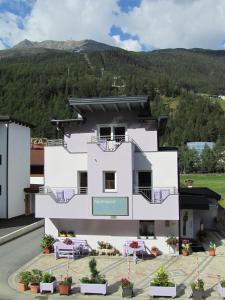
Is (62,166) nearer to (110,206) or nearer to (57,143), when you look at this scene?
(57,143)

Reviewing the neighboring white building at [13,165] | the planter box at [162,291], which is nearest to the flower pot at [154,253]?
the planter box at [162,291]

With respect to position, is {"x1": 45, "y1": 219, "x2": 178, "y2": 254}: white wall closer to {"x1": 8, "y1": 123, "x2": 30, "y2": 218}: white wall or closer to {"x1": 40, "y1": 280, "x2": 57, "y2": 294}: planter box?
{"x1": 40, "y1": 280, "x2": 57, "y2": 294}: planter box

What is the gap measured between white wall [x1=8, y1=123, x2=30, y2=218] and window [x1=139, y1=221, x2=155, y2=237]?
60.4 feet

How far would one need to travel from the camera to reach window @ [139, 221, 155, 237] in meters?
26.5

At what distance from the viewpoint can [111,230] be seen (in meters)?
→ 26.8

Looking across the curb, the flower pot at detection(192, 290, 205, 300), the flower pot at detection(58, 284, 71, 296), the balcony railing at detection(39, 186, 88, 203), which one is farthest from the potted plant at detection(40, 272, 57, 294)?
the curb

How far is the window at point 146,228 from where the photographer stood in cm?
2648

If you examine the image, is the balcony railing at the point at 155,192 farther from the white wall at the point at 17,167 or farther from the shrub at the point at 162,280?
the white wall at the point at 17,167

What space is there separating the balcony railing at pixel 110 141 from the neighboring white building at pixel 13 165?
586 inches

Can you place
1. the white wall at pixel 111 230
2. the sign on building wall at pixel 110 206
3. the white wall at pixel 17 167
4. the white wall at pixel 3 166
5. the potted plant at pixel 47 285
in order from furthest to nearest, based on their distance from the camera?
the white wall at pixel 17 167 → the white wall at pixel 3 166 → the white wall at pixel 111 230 → the sign on building wall at pixel 110 206 → the potted plant at pixel 47 285

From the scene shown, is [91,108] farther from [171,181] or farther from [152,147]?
[171,181]

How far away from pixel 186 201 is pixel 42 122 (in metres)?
171

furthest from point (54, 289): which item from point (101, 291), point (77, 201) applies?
point (77, 201)

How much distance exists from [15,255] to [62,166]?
→ 20.8 ft
